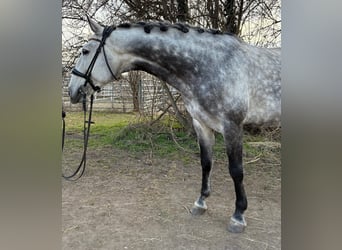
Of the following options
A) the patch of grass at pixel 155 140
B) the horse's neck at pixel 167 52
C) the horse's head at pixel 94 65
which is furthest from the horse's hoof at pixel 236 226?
the patch of grass at pixel 155 140

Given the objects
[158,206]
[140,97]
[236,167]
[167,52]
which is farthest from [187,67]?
[140,97]

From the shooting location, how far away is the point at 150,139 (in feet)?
13.1

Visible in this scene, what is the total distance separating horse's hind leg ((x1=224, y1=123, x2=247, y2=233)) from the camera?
1.94 meters

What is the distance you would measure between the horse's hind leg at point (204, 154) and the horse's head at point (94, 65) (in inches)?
26.9

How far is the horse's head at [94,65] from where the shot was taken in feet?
6.15

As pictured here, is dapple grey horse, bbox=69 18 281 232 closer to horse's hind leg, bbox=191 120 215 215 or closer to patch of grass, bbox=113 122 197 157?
horse's hind leg, bbox=191 120 215 215

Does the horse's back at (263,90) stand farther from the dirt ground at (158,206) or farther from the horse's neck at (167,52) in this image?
the dirt ground at (158,206)

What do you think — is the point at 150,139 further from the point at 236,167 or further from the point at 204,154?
the point at 236,167

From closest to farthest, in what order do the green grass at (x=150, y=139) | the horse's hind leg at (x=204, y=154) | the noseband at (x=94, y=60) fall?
1. the noseband at (x=94, y=60)
2. the horse's hind leg at (x=204, y=154)
3. the green grass at (x=150, y=139)
